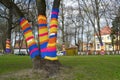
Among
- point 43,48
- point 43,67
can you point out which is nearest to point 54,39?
point 43,48

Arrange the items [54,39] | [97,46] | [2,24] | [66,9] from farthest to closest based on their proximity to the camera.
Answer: [97,46] < [66,9] < [2,24] < [54,39]

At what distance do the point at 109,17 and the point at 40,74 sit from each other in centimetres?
3664

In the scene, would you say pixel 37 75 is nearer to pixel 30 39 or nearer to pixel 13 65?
pixel 30 39

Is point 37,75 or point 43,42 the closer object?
point 37,75

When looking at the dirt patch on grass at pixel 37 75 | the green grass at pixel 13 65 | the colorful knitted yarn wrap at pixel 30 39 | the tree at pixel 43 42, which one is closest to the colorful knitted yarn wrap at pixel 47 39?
the tree at pixel 43 42

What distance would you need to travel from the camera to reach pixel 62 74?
11.6 metres

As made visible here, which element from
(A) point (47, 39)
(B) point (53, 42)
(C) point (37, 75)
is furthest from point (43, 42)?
(C) point (37, 75)

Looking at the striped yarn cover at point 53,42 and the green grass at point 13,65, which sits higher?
the striped yarn cover at point 53,42

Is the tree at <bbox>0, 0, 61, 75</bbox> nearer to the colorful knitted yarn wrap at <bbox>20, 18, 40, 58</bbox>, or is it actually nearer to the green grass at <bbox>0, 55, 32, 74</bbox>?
the colorful knitted yarn wrap at <bbox>20, 18, 40, 58</bbox>

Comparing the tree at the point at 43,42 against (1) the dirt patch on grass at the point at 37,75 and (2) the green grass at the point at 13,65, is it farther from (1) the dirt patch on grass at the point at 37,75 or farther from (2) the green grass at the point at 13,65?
(2) the green grass at the point at 13,65

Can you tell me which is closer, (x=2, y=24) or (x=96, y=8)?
(x=96, y=8)

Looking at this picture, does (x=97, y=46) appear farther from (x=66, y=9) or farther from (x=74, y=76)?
(x=74, y=76)

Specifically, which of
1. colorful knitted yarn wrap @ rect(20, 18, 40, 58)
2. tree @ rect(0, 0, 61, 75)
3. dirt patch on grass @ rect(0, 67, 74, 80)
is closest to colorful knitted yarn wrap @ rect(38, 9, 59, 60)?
tree @ rect(0, 0, 61, 75)

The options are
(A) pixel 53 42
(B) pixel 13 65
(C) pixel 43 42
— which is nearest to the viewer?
(A) pixel 53 42
